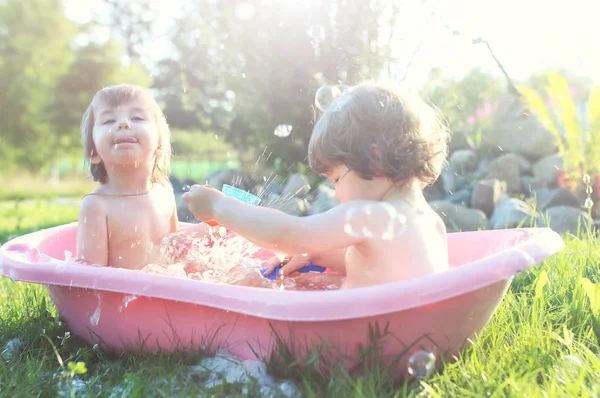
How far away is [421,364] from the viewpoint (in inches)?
62.6

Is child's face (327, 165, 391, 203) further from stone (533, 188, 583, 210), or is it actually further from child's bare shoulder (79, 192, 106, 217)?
stone (533, 188, 583, 210)

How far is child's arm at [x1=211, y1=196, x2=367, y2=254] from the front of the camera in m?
1.66

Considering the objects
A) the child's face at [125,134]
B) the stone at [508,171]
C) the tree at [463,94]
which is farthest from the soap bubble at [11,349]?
the stone at [508,171]

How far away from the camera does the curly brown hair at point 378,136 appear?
1.71 m

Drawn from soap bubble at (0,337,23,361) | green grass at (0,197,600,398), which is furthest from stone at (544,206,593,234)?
soap bubble at (0,337,23,361)

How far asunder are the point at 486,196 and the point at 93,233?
302 cm

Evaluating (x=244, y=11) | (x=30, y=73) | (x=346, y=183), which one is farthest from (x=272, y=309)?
(x=30, y=73)

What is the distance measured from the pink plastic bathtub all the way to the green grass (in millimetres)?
65

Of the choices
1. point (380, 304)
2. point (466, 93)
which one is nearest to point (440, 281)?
point (380, 304)

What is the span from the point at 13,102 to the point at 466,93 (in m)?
8.27

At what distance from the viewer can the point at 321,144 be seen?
1.78 m

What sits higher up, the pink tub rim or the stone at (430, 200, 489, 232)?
the pink tub rim

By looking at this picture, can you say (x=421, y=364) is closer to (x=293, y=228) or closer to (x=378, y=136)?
(x=293, y=228)

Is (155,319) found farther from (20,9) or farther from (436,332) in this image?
(20,9)
